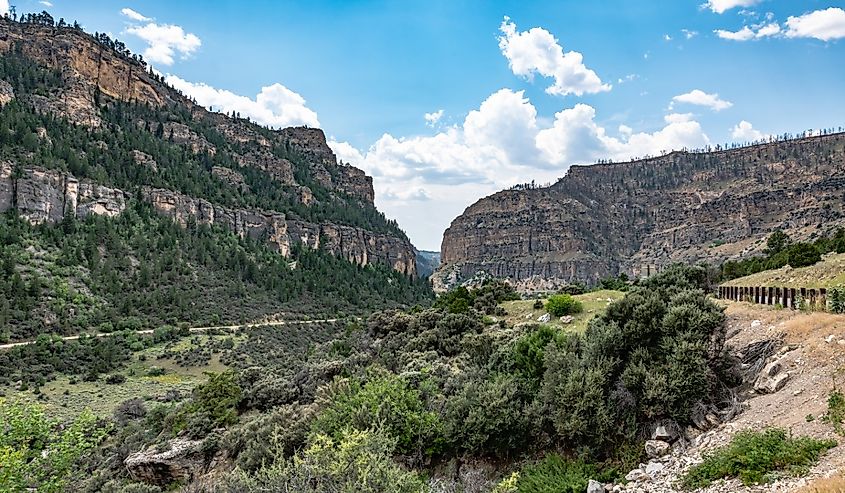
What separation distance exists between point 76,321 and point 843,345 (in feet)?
183

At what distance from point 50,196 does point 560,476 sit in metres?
72.4

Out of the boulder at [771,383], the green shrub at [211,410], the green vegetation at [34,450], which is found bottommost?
the green shrub at [211,410]

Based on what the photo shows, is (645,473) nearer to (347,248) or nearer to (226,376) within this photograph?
(226,376)

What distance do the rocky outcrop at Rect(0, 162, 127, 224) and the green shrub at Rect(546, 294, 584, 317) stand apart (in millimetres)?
62653

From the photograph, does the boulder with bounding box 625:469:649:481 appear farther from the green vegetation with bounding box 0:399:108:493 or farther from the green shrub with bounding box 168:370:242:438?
the green shrub with bounding box 168:370:242:438

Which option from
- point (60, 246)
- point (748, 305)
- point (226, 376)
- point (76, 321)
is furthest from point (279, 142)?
point (748, 305)

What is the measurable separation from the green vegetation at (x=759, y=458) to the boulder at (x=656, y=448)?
128cm

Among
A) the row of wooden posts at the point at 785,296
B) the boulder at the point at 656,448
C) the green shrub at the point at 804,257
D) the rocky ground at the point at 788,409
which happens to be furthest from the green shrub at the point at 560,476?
the green shrub at the point at 804,257

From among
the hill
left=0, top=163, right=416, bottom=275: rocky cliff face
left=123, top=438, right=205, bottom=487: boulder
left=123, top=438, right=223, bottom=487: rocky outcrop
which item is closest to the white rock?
left=123, top=438, right=223, bottom=487: rocky outcrop

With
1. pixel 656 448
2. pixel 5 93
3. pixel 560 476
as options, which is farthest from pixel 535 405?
pixel 5 93

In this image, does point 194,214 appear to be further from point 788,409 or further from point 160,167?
point 788,409

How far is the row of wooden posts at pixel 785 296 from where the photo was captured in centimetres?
1279

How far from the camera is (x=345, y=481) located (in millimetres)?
7371

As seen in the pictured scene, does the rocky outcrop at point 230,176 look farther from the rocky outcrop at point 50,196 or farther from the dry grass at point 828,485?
the dry grass at point 828,485
